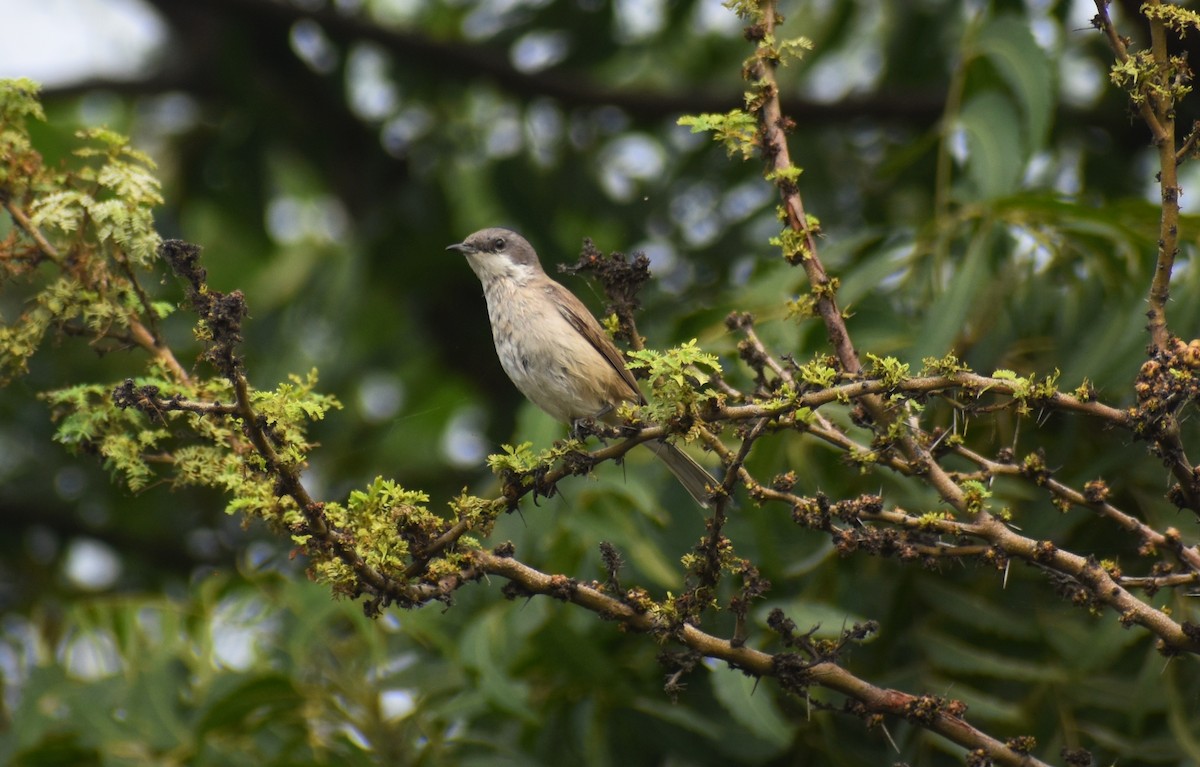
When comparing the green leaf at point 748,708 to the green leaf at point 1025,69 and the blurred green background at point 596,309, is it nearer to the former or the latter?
the blurred green background at point 596,309

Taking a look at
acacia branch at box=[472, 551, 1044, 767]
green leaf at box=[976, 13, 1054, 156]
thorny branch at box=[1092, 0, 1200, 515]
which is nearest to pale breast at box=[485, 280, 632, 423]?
green leaf at box=[976, 13, 1054, 156]

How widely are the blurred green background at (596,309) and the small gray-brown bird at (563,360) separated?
13 cm

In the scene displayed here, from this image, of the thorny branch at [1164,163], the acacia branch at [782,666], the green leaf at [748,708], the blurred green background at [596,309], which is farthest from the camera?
the blurred green background at [596,309]

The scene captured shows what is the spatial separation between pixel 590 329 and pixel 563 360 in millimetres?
276

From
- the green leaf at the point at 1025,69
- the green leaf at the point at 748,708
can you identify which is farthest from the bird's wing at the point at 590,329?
the green leaf at the point at 1025,69

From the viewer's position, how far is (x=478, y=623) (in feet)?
14.4

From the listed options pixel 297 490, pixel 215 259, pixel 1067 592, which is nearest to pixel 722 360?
pixel 1067 592

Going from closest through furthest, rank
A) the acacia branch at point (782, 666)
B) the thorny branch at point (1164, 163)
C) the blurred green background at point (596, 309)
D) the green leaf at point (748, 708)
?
the thorny branch at point (1164, 163), the acacia branch at point (782, 666), the green leaf at point (748, 708), the blurred green background at point (596, 309)

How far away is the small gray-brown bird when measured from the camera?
15.2ft

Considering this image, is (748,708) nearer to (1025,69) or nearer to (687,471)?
(687,471)

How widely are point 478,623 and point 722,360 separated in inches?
48.7

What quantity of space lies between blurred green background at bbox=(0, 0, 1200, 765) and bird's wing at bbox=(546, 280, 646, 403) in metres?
0.31

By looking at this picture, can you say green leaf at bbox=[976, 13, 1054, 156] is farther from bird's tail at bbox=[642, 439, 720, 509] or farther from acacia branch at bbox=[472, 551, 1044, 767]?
acacia branch at bbox=[472, 551, 1044, 767]

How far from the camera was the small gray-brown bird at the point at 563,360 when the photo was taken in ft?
15.2
